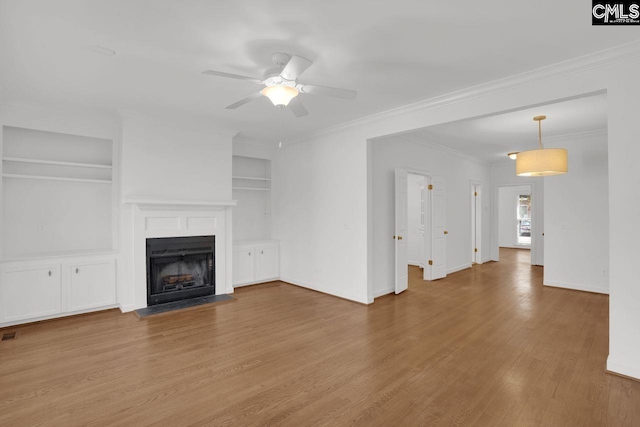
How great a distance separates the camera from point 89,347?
3.45 meters

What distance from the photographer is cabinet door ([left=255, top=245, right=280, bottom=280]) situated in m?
6.33

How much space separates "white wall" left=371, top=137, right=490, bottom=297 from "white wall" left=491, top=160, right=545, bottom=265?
0.99 feet

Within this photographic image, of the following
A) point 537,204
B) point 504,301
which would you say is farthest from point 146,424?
point 537,204

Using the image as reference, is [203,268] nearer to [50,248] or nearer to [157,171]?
[157,171]

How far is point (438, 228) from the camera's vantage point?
689cm

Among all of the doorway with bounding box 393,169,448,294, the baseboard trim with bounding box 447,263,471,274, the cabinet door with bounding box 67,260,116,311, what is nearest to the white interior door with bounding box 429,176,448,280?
the doorway with bounding box 393,169,448,294

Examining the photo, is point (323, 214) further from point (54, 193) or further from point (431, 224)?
point (54, 193)

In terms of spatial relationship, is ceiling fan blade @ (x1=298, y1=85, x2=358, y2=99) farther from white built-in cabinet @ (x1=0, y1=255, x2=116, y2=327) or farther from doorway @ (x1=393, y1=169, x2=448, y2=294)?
white built-in cabinet @ (x1=0, y1=255, x2=116, y2=327)

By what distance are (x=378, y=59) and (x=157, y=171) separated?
11.8 ft

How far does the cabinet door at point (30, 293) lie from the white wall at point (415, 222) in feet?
24.1

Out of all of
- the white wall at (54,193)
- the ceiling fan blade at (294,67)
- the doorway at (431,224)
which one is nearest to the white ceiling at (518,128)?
the doorway at (431,224)

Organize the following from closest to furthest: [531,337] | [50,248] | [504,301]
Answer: [531,337] < [50,248] < [504,301]

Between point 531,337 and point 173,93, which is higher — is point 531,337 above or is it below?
below

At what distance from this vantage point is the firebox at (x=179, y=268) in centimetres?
484
